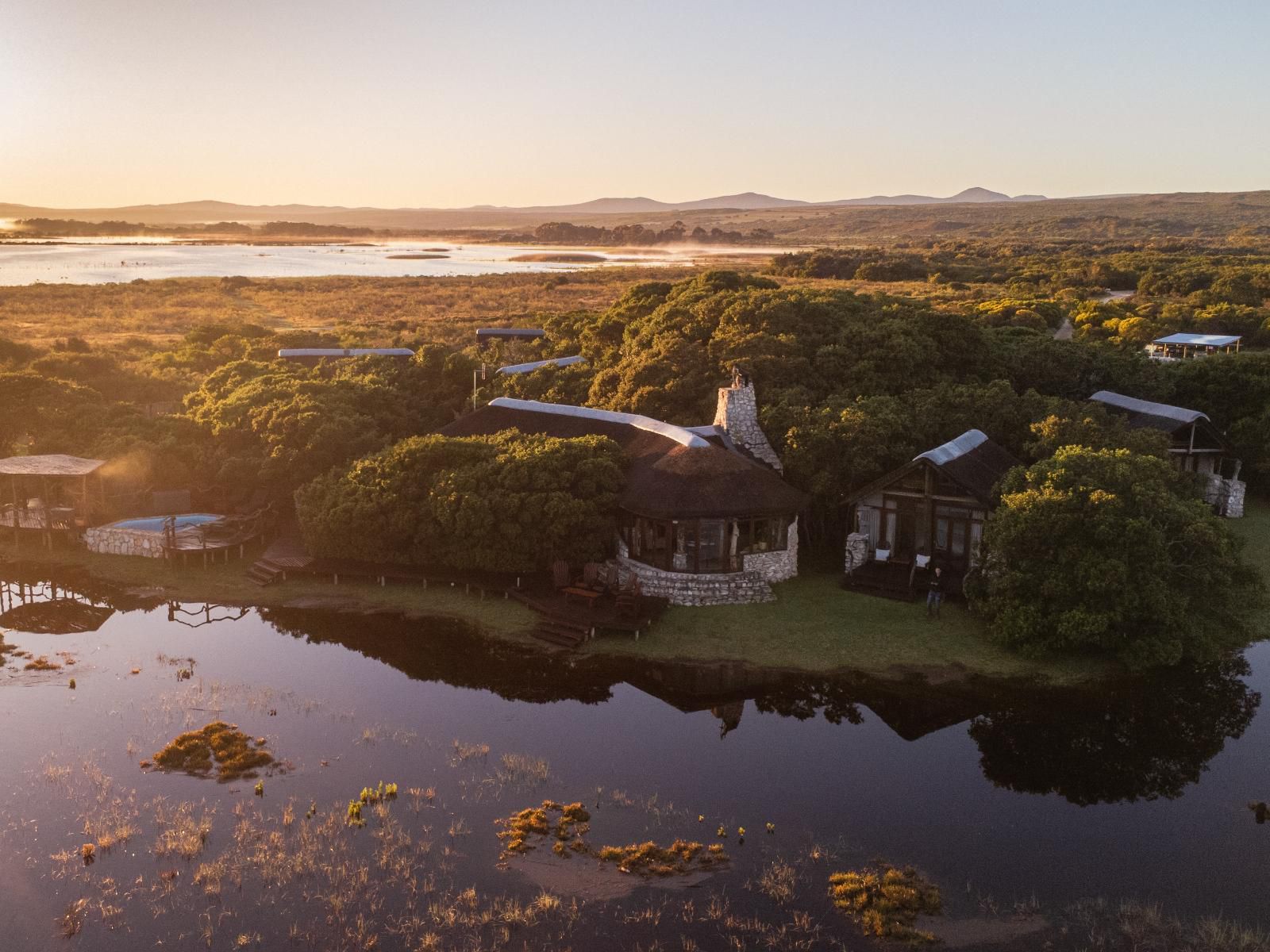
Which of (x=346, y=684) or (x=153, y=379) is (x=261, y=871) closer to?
(x=346, y=684)

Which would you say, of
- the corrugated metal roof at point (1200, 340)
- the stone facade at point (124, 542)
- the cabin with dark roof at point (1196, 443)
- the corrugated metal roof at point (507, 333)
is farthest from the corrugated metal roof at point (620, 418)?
the corrugated metal roof at point (1200, 340)

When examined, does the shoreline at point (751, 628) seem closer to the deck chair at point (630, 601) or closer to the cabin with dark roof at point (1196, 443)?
the deck chair at point (630, 601)

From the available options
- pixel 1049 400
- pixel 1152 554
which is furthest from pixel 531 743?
pixel 1049 400

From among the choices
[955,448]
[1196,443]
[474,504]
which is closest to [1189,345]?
[1196,443]

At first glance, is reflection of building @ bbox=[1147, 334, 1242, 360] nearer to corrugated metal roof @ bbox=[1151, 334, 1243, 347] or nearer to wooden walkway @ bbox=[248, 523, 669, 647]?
corrugated metal roof @ bbox=[1151, 334, 1243, 347]

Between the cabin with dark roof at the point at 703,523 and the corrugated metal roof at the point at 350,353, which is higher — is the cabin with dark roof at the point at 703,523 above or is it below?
below

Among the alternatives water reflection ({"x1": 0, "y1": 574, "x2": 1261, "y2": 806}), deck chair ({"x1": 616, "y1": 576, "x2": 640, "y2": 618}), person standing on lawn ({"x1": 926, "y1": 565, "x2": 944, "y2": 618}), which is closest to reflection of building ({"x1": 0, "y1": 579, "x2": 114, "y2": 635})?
water reflection ({"x1": 0, "y1": 574, "x2": 1261, "y2": 806})
